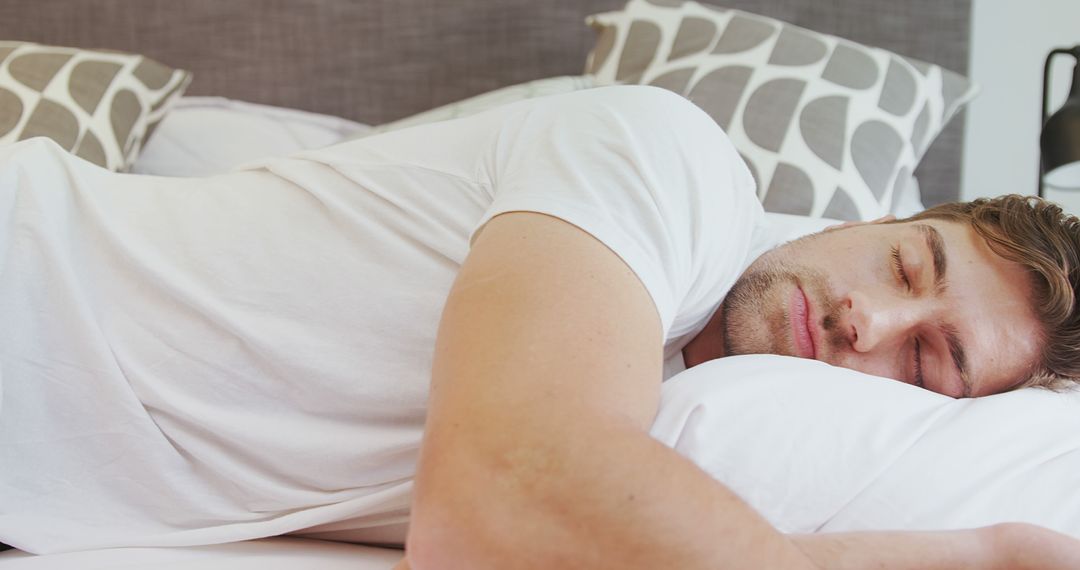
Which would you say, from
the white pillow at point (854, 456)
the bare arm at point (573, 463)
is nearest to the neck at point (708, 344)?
the white pillow at point (854, 456)

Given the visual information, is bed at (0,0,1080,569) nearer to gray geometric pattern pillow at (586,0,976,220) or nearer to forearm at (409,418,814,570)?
gray geometric pattern pillow at (586,0,976,220)

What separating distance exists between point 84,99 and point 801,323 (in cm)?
141

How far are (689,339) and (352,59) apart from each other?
4.55ft

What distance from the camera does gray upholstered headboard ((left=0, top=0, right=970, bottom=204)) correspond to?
82.4 inches

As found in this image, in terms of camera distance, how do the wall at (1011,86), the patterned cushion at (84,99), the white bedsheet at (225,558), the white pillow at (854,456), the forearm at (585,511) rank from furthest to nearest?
the wall at (1011,86), the patterned cushion at (84,99), the white bedsheet at (225,558), the white pillow at (854,456), the forearm at (585,511)

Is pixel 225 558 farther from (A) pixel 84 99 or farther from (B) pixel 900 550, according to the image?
(A) pixel 84 99

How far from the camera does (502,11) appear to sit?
2.10m

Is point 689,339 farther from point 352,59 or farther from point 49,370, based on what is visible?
point 352,59

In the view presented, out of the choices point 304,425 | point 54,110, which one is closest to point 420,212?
point 304,425

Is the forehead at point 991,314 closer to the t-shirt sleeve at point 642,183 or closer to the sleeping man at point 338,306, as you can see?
the sleeping man at point 338,306

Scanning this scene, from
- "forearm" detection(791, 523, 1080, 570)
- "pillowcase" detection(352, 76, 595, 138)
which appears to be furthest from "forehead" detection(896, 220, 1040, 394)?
"pillowcase" detection(352, 76, 595, 138)

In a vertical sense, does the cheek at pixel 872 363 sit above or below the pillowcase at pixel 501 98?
below

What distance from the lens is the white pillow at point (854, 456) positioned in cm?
74

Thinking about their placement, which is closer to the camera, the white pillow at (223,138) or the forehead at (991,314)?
the forehead at (991,314)
